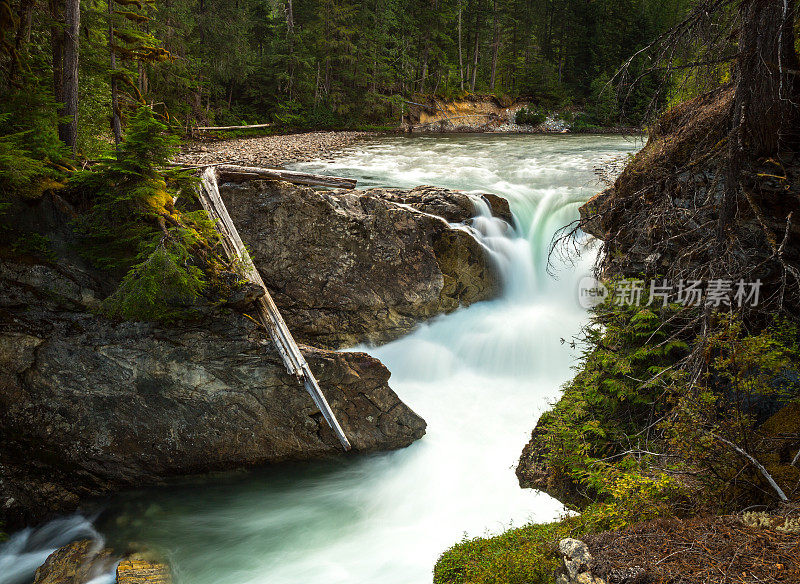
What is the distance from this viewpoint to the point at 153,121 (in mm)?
6367

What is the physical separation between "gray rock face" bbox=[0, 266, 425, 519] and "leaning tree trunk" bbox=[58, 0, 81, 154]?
2.77 m

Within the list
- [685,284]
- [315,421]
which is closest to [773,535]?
[685,284]

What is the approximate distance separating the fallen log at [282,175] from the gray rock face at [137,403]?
10.2 ft

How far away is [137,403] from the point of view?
6.87 m

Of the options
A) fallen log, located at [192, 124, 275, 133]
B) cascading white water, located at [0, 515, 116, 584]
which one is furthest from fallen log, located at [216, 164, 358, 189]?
fallen log, located at [192, 124, 275, 133]

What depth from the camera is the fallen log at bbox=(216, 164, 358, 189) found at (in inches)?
358

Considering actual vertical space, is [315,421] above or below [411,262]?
below

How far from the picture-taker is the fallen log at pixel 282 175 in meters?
9.10

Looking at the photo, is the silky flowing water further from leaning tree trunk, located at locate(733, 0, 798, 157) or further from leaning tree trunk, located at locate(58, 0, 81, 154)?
leaning tree trunk, located at locate(58, 0, 81, 154)

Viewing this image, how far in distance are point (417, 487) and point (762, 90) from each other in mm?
6529

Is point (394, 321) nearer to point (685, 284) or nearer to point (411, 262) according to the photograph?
point (411, 262)

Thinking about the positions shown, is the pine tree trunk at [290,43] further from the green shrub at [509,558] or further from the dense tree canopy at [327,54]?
the green shrub at [509,558]

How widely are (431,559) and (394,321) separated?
16.0 feet

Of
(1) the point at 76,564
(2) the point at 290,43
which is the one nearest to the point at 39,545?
(1) the point at 76,564
